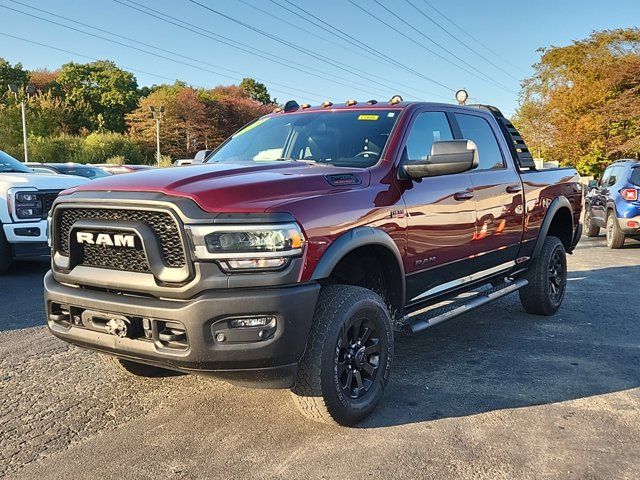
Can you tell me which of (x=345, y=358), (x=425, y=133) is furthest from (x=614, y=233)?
(x=345, y=358)

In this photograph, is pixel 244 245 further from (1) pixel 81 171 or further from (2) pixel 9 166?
(1) pixel 81 171

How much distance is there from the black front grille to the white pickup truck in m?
4.44

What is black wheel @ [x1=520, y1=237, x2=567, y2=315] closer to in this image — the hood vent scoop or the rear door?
the rear door

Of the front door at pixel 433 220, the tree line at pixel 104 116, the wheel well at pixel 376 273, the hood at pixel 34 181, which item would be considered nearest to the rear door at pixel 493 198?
the front door at pixel 433 220

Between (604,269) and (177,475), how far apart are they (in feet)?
25.9

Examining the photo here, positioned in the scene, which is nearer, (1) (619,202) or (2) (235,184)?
(2) (235,184)

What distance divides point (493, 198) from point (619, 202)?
23.5 ft

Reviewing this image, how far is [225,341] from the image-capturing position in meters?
2.92

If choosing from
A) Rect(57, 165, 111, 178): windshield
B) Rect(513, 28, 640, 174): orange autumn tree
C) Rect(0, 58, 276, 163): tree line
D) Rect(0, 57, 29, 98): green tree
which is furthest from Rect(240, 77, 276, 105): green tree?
Rect(57, 165, 111, 178): windshield

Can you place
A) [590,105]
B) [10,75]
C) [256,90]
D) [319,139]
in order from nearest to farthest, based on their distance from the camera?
[319,139] < [590,105] < [10,75] < [256,90]

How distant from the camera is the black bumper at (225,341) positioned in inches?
113

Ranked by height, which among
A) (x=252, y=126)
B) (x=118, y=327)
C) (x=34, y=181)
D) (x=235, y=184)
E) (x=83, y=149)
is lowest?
(x=83, y=149)

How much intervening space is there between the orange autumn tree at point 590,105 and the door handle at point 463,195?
880 inches

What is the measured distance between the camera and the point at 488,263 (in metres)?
4.97
